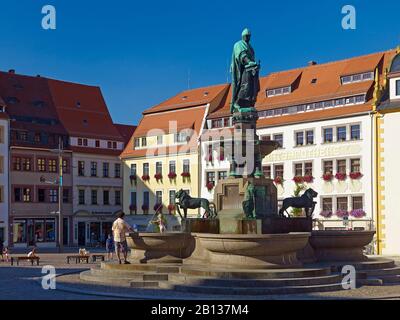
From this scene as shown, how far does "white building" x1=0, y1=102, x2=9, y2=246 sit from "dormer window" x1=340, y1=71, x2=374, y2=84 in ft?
87.5

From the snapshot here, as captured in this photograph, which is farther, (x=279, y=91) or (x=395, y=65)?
(x=279, y=91)

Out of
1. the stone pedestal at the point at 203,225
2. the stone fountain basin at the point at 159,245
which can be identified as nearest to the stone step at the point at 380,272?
the stone pedestal at the point at 203,225

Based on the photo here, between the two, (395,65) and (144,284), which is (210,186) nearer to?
(395,65)

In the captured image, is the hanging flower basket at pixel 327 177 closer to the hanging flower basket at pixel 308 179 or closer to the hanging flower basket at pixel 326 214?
the hanging flower basket at pixel 308 179

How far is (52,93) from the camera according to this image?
71.4 m

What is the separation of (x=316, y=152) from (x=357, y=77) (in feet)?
19.1

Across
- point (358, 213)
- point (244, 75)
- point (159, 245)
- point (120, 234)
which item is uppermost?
point (244, 75)

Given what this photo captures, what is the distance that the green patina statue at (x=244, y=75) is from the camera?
2459 cm

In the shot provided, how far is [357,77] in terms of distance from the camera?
52.8 meters

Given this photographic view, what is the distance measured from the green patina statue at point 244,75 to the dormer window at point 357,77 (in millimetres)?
28713

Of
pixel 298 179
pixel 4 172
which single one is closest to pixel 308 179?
pixel 298 179

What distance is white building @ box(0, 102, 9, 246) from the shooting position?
61.6 metres

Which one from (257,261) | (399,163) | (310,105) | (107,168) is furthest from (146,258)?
(107,168)

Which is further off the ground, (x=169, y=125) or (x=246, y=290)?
(x=169, y=125)
